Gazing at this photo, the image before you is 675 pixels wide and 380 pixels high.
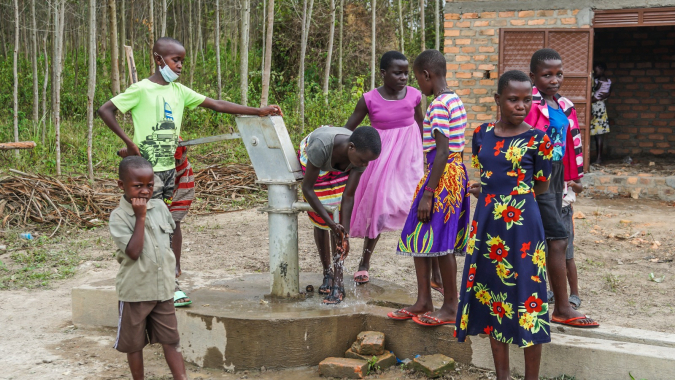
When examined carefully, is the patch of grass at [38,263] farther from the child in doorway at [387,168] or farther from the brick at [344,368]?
the brick at [344,368]

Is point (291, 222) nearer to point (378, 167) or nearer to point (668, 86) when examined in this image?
point (378, 167)

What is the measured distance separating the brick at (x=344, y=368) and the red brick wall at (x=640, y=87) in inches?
362

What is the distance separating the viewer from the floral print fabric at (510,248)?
2.55 m

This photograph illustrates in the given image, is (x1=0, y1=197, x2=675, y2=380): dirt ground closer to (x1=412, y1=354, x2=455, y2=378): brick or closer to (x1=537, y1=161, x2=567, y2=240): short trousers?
(x1=412, y1=354, x2=455, y2=378): brick

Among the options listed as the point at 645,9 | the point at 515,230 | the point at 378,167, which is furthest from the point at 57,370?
the point at 645,9

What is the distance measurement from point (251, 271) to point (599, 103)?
7172 millimetres

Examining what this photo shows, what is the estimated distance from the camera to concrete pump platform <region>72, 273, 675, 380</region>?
2816 mm

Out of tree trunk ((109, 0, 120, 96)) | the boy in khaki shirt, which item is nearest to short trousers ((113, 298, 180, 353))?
the boy in khaki shirt

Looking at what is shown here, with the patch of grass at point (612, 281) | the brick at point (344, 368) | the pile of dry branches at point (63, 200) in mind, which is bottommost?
the brick at point (344, 368)

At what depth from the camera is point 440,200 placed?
Answer: 9.94ft

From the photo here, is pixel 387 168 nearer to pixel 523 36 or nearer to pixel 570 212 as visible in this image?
pixel 570 212

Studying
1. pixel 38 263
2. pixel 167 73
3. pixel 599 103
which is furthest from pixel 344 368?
pixel 599 103

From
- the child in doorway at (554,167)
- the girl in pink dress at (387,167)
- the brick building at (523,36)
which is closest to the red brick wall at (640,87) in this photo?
the brick building at (523,36)

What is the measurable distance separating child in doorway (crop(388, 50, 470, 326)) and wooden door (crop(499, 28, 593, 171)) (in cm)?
499
